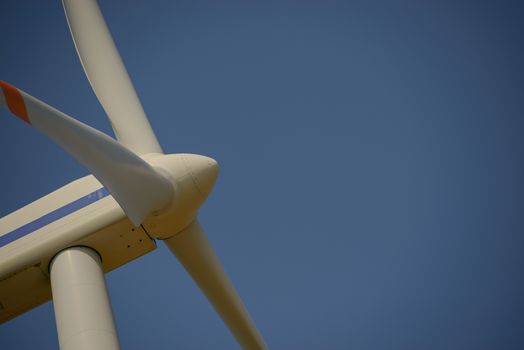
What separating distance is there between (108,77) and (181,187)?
3.04m

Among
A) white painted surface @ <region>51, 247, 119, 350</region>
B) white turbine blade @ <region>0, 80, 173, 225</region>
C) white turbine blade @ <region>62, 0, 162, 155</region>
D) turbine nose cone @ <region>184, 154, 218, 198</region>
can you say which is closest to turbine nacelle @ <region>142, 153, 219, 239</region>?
turbine nose cone @ <region>184, 154, 218, 198</region>

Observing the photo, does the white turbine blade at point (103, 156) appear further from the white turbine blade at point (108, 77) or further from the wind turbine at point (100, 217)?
the white turbine blade at point (108, 77)

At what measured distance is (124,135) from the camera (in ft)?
40.7

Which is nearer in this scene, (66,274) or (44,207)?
(66,274)

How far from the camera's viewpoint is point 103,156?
9.75 metres

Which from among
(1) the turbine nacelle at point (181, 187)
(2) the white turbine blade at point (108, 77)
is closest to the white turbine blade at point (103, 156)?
(1) the turbine nacelle at point (181, 187)

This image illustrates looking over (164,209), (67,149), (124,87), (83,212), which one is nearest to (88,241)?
(83,212)

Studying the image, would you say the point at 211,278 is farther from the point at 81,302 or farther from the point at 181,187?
the point at 81,302

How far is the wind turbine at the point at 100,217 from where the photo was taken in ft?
31.4

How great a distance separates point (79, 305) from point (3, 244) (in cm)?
228

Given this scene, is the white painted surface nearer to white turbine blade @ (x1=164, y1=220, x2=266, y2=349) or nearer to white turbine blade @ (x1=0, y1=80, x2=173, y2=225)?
white turbine blade @ (x1=0, y1=80, x2=173, y2=225)

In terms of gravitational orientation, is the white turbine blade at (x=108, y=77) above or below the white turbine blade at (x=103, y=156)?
above

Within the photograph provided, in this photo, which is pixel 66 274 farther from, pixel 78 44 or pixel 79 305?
pixel 78 44

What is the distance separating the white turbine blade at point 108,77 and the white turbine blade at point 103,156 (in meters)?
1.81
